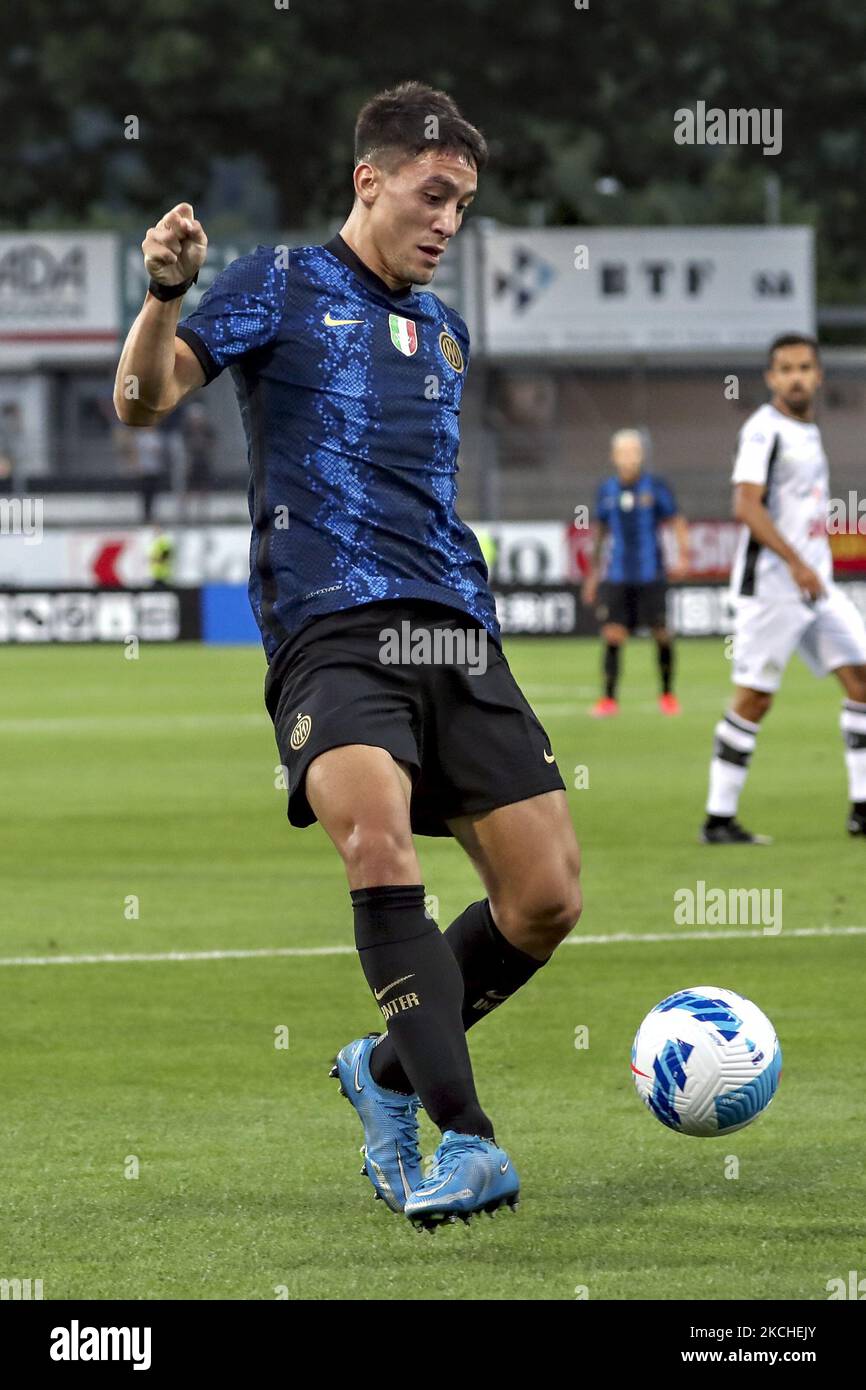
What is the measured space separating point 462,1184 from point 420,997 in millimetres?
387

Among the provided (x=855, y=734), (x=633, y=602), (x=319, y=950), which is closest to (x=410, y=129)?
(x=319, y=950)

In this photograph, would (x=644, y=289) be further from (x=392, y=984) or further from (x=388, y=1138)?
(x=392, y=984)

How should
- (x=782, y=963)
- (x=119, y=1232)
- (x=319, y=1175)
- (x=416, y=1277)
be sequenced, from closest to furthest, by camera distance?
(x=416, y=1277) → (x=119, y=1232) → (x=319, y=1175) → (x=782, y=963)

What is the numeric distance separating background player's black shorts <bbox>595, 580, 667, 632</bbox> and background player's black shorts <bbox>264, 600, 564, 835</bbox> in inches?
588

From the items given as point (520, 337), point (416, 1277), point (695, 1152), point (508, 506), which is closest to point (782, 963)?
point (695, 1152)

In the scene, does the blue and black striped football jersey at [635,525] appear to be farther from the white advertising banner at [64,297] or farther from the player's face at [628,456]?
the white advertising banner at [64,297]

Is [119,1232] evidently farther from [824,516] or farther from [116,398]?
[824,516]

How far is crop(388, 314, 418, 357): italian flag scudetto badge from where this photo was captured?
5.43 m

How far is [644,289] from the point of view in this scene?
42.7 metres

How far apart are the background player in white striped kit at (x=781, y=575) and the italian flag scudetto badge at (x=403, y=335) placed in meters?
6.20

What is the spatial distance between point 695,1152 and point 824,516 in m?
6.43

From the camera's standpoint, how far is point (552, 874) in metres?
5.31

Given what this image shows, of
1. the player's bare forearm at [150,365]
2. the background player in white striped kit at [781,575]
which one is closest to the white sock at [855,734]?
the background player in white striped kit at [781,575]

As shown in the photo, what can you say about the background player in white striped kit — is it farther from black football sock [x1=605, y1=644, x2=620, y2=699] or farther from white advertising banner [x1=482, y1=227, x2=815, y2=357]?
white advertising banner [x1=482, y1=227, x2=815, y2=357]
